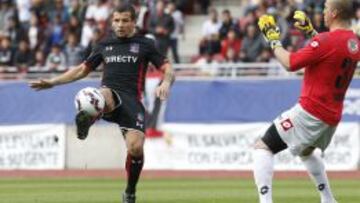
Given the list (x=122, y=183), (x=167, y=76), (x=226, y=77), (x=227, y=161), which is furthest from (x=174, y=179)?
(x=167, y=76)

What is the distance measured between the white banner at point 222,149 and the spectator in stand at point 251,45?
247cm

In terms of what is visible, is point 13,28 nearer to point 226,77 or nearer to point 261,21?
point 226,77

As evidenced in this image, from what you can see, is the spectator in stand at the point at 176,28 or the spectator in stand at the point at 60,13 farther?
the spectator in stand at the point at 60,13

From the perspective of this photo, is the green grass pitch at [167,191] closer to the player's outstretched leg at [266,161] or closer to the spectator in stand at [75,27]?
the player's outstretched leg at [266,161]

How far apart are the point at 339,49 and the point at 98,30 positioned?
15358 mm

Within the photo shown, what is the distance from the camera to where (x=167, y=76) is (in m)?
12.0

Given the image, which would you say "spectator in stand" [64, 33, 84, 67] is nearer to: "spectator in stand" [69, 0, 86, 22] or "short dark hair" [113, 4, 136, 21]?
"spectator in stand" [69, 0, 86, 22]

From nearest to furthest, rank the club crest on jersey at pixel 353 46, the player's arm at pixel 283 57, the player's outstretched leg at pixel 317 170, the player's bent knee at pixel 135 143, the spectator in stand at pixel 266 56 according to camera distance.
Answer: the player's arm at pixel 283 57, the club crest on jersey at pixel 353 46, the player's outstretched leg at pixel 317 170, the player's bent knee at pixel 135 143, the spectator in stand at pixel 266 56

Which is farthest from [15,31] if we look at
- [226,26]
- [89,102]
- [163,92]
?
[163,92]

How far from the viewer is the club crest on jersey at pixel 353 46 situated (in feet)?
33.6

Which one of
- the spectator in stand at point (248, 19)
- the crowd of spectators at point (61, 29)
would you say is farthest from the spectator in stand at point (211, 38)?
the crowd of spectators at point (61, 29)

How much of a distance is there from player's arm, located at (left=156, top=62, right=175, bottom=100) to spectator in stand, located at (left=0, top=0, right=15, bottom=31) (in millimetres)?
15561

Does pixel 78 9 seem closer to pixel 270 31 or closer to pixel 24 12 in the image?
pixel 24 12

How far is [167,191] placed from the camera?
15.1 meters
